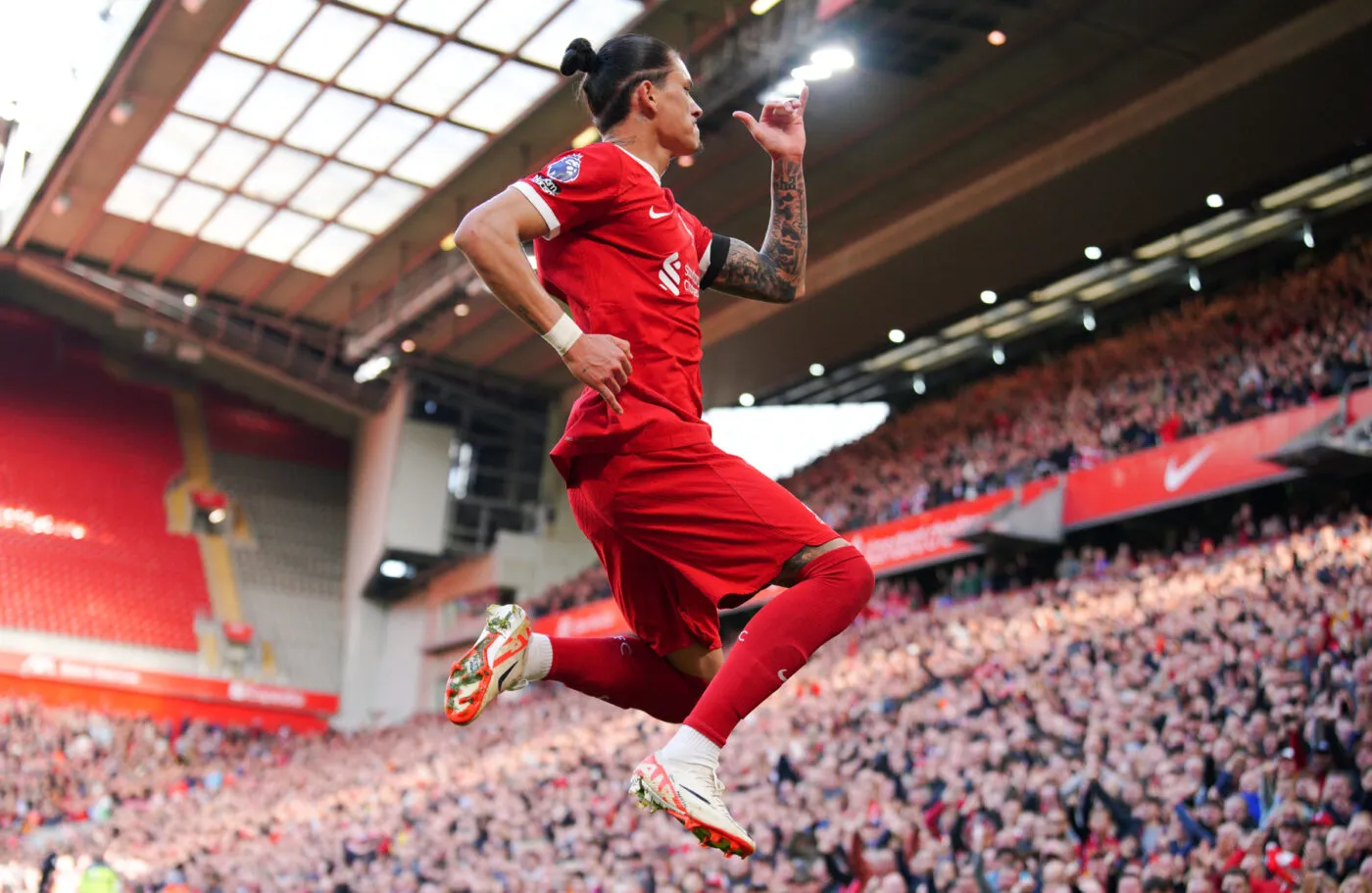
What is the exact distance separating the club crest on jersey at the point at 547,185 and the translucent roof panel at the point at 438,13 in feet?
52.7

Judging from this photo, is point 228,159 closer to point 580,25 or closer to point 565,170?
point 580,25

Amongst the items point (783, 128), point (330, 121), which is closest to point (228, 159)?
point (330, 121)

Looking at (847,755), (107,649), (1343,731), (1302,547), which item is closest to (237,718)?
(107,649)

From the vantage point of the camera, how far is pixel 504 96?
67.3 ft

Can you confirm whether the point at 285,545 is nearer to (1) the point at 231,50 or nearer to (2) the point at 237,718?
(2) the point at 237,718

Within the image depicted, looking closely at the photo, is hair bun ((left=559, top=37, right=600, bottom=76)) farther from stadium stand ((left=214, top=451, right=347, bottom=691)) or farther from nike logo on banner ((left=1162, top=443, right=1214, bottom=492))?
stadium stand ((left=214, top=451, right=347, bottom=691))

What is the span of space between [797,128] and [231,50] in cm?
1809

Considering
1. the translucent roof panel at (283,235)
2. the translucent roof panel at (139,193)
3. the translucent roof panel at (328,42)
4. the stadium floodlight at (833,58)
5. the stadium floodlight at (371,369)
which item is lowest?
the stadium floodlight at (371,369)

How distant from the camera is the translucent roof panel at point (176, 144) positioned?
2211cm

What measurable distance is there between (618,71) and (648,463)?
0.99m

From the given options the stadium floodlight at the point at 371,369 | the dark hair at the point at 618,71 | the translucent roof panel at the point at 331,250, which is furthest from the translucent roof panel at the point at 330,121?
the dark hair at the point at 618,71

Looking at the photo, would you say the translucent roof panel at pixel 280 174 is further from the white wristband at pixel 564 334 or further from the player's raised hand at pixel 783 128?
the white wristband at pixel 564 334

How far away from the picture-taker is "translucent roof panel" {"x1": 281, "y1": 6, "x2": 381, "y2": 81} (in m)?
19.0

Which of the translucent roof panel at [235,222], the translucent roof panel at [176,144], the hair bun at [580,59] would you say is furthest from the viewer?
the translucent roof panel at [235,222]
